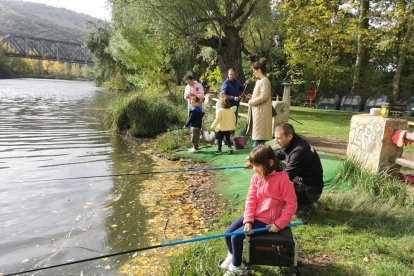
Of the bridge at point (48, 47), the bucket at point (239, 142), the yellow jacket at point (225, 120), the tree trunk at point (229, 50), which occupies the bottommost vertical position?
the bucket at point (239, 142)

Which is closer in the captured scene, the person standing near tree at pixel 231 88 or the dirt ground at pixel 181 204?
the dirt ground at pixel 181 204

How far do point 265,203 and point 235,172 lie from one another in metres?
3.35

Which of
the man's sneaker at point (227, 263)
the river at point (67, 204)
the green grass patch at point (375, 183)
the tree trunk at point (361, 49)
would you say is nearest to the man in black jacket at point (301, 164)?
the green grass patch at point (375, 183)

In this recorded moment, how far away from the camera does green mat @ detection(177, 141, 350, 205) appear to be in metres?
5.36

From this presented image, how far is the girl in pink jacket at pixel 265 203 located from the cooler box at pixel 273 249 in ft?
0.25

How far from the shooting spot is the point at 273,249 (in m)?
2.98

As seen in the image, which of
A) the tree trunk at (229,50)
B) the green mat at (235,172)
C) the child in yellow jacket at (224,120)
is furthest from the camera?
the tree trunk at (229,50)

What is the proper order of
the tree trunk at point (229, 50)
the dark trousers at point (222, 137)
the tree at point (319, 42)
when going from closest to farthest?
the dark trousers at point (222, 137), the tree trunk at point (229, 50), the tree at point (319, 42)

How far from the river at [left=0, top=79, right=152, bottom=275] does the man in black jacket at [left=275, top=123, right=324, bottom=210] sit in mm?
2004

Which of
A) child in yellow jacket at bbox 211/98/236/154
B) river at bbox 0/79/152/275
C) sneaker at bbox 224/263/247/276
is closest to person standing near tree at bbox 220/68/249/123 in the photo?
child in yellow jacket at bbox 211/98/236/154

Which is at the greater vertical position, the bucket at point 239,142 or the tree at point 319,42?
the tree at point 319,42

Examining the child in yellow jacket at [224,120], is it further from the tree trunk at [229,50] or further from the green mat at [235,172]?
the tree trunk at [229,50]

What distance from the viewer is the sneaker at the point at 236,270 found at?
3084 mm

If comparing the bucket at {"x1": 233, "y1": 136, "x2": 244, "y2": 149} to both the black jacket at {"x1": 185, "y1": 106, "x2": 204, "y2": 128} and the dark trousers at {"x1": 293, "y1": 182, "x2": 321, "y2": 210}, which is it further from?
the dark trousers at {"x1": 293, "y1": 182, "x2": 321, "y2": 210}
